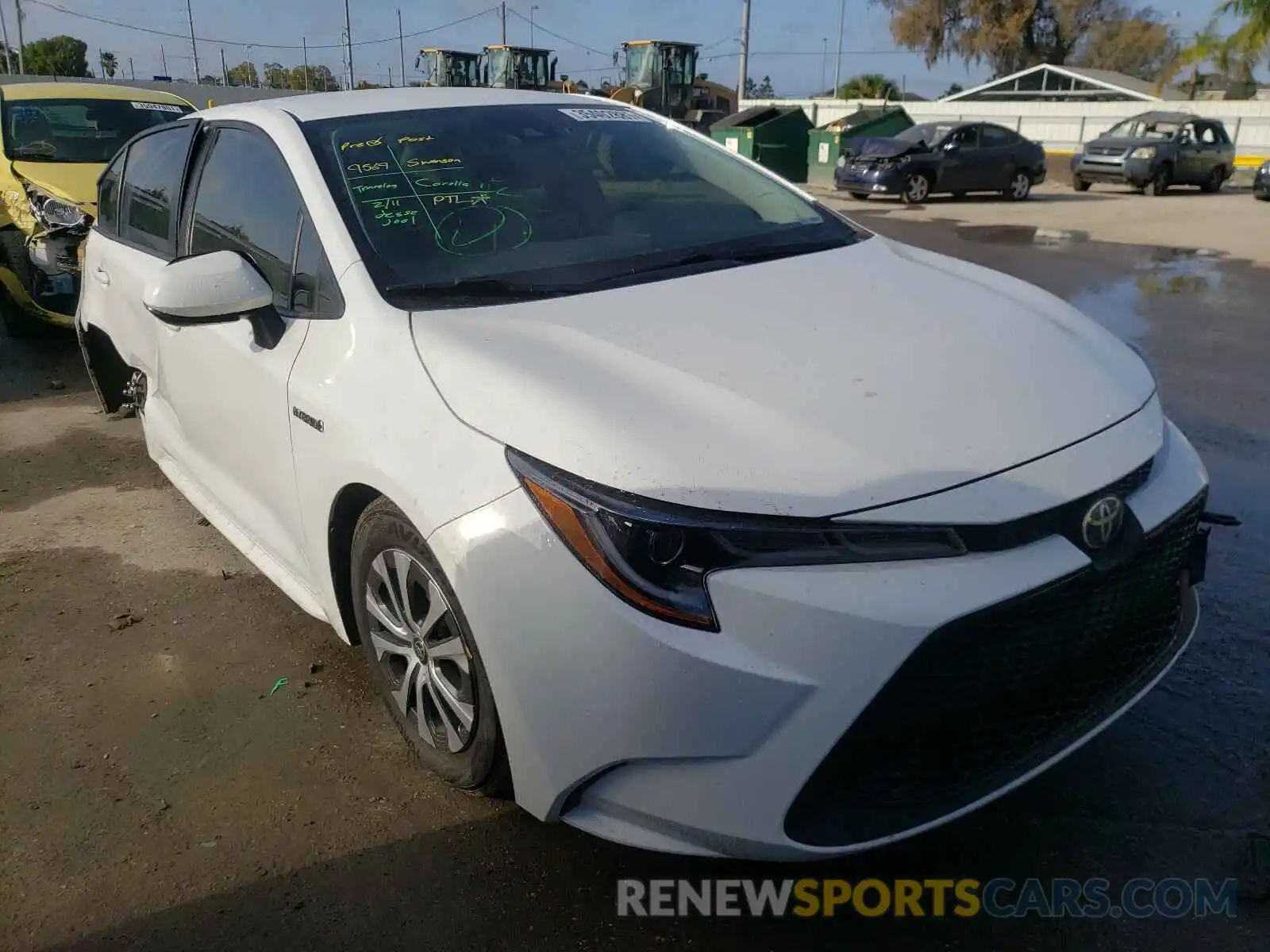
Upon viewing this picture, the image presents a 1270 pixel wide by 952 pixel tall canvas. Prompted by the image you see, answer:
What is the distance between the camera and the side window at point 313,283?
267 cm

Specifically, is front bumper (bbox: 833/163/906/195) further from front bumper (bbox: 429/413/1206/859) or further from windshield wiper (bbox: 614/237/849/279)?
front bumper (bbox: 429/413/1206/859)

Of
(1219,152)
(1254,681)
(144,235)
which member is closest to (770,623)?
(1254,681)

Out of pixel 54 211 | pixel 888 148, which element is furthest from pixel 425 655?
pixel 888 148

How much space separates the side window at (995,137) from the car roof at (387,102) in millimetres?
18307

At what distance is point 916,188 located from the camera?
768 inches

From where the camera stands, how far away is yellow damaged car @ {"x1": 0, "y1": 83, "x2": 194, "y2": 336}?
663cm

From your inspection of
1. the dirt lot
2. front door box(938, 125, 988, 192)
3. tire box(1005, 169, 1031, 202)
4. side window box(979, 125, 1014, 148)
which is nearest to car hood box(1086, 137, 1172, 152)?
tire box(1005, 169, 1031, 202)

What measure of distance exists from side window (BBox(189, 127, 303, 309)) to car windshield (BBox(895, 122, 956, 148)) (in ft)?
59.6

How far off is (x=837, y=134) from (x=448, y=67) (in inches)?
380

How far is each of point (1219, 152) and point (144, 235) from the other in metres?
24.1

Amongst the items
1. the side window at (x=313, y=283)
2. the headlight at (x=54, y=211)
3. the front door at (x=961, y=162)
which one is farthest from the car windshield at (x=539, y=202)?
the front door at (x=961, y=162)

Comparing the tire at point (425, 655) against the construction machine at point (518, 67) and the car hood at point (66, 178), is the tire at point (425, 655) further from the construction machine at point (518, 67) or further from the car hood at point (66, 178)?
the construction machine at point (518, 67)

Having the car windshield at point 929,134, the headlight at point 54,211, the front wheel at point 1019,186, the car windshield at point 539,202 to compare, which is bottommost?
the front wheel at point 1019,186

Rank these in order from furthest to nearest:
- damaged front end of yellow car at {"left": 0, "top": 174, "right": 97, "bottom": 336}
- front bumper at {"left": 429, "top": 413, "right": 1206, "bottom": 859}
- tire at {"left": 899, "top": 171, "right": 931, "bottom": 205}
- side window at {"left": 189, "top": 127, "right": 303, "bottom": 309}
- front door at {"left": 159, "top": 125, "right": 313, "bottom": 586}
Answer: tire at {"left": 899, "top": 171, "right": 931, "bottom": 205}
damaged front end of yellow car at {"left": 0, "top": 174, "right": 97, "bottom": 336}
side window at {"left": 189, "top": 127, "right": 303, "bottom": 309}
front door at {"left": 159, "top": 125, "right": 313, "bottom": 586}
front bumper at {"left": 429, "top": 413, "right": 1206, "bottom": 859}
